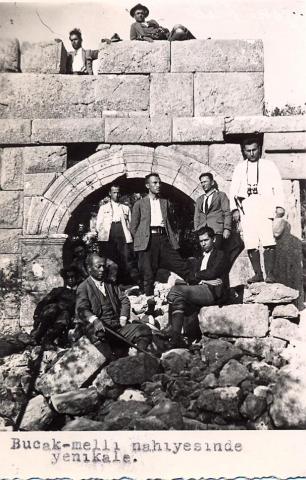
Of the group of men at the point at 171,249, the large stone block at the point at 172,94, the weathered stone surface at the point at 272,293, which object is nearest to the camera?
the weathered stone surface at the point at 272,293

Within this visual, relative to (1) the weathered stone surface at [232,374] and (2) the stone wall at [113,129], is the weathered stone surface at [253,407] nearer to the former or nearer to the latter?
(1) the weathered stone surface at [232,374]

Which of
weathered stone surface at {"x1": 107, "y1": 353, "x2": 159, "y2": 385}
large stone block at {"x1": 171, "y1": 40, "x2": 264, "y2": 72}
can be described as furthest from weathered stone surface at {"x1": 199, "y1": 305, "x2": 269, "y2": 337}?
large stone block at {"x1": 171, "y1": 40, "x2": 264, "y2": 72}

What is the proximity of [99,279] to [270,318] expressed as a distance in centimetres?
204

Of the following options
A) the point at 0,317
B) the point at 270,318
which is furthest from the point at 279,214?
the point at 0,317

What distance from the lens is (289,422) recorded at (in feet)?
20.5

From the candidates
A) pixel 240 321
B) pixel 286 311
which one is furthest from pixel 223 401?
pixel 286 311

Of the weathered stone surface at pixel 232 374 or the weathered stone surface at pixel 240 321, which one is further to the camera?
the weathered stone surface at pixel 240 321

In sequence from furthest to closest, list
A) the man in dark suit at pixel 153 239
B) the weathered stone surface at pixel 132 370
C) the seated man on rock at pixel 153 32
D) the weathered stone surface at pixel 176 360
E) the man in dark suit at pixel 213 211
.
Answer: the seated man on rock at pixel 153 32 → the man in dark suit at pixel 153 239 → the man in dark suit at pixel 213 211 → the weathered stone surface at pixel 176 360 → the weathered stone surface at pixel 132 370

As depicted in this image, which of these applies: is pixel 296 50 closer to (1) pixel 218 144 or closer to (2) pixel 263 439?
(1) pixel 218 144

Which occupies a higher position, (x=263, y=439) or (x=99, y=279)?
(x=99, y=279)

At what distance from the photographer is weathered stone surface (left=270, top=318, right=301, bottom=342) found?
7215 mm

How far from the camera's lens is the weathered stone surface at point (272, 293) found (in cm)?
736

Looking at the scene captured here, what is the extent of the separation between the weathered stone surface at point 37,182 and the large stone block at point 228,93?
2.15m

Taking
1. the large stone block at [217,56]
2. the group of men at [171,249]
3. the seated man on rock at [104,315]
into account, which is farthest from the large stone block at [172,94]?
the seated man on rock at [104,315]
